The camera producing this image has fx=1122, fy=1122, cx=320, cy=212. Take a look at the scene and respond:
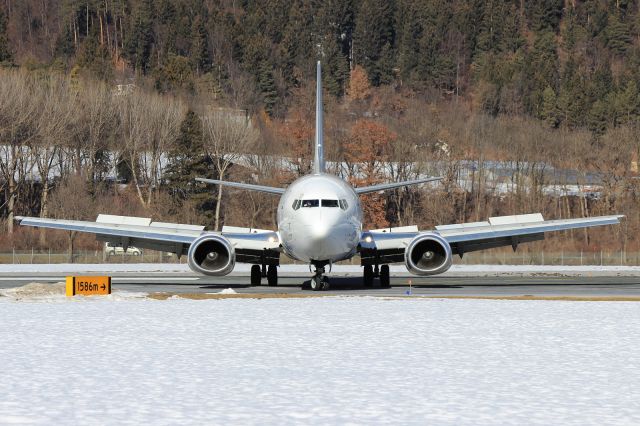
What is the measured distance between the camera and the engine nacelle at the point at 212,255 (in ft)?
125

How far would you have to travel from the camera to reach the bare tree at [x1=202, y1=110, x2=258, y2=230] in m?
117

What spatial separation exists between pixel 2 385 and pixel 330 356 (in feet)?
18.5

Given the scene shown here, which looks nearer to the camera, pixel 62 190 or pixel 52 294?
pixel 52 294

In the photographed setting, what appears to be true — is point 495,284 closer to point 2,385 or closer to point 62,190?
point 2,385

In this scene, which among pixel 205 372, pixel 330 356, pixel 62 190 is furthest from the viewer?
pixel 62 190

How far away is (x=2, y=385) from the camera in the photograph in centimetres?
1561

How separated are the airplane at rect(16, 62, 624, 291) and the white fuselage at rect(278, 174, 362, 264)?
0.03 m

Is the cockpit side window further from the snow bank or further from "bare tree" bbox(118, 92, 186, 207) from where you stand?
"bare tree" bbox(118, 92, 186, 207)

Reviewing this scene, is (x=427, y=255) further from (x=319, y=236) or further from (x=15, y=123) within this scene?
(x=15, y=123)

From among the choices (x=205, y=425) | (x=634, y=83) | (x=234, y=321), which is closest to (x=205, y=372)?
(x=205, y=425)

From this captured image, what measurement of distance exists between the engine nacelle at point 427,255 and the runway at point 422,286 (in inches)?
30.6

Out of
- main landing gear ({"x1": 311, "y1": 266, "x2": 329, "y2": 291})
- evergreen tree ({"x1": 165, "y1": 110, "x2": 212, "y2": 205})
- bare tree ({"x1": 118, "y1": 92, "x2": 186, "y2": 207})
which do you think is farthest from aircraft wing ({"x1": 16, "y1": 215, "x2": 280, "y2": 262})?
evergreen tree ({"x1": 165, "y1": 110, "x2": 212, "y2": 205})

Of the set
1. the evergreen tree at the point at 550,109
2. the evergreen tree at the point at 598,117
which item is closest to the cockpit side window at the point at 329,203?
the evergreen tree at the point at 598,117

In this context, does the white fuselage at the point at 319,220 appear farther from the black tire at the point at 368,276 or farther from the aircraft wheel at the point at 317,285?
the black tire at the point at 368,276
